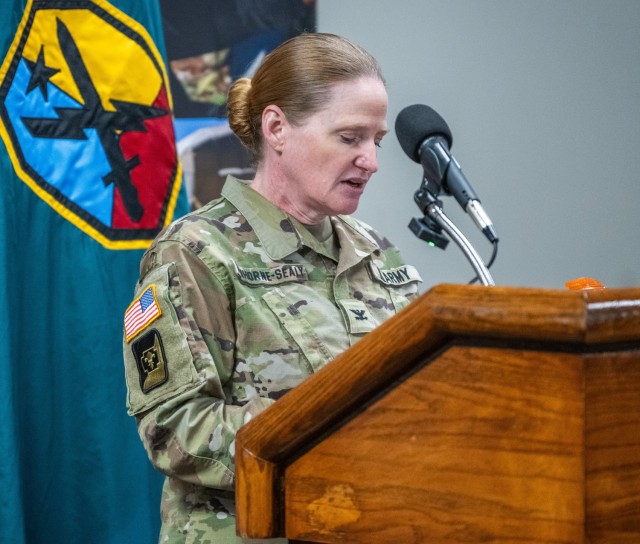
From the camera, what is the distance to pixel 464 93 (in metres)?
2.36

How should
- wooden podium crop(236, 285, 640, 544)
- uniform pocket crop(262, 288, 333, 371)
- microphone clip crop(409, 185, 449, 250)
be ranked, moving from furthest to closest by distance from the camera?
microphone clip crop(409, 185, 449, 250) < uniform pocket crop(262, 288, 333, 371) < wooden podium crop(236, 285, 640, 544)

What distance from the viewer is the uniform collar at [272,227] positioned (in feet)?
3.87

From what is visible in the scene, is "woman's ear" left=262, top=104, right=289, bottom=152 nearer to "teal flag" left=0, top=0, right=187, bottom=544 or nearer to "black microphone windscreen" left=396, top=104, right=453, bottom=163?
"black microphone windscreen" left=396, top=104, right=453, bottom=163

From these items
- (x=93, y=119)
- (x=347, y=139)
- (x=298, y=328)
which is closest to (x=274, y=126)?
(x=347, y=139)

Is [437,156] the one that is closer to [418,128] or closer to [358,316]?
[418,128]

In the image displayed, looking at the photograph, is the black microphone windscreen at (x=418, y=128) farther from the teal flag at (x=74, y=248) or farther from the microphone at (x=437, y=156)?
the teal flag at (x=74, y=248)

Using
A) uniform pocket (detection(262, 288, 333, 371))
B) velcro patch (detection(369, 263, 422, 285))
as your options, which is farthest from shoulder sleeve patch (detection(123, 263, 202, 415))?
velcro patch (detection(369, 263, 422, 285))

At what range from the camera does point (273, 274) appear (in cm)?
115

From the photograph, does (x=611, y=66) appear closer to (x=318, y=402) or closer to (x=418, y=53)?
(x=418, y=53)

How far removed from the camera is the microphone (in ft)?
3.85

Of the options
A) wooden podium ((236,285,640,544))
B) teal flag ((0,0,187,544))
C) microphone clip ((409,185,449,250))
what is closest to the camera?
wooden podium ((236,285,640,544))

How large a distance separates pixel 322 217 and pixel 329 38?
27cm

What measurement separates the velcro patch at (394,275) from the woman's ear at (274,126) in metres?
0.24

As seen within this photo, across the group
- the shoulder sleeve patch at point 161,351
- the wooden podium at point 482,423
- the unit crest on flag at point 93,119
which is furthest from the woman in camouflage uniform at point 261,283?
the wooden podium at point 482,423
